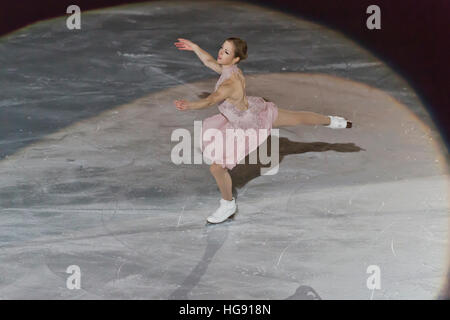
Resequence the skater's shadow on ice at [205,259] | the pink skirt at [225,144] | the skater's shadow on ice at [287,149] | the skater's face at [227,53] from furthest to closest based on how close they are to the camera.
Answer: the skater's shadow on ice at [287,149]
the pink skirt at [225,144]
the skater's face at [227,53]
the skater's shadow on ice at [205,259]

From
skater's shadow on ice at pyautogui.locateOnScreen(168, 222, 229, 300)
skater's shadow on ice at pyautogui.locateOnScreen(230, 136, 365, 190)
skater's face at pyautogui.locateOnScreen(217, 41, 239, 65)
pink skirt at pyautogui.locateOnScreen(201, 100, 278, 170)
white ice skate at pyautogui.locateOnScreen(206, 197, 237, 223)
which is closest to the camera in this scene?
skater's shadow on ice at pyautogui.locateOnScreen(168, 222, 229, 300)

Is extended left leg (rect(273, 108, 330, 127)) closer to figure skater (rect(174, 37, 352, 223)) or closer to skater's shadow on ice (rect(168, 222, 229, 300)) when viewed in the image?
figure skater (rect(174, 37, 352, 223))

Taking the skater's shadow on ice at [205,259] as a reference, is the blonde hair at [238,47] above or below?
above

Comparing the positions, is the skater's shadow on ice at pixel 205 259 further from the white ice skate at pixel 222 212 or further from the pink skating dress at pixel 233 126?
the pink skating dress at pixel 233 126

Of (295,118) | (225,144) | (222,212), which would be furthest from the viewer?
(295,118)

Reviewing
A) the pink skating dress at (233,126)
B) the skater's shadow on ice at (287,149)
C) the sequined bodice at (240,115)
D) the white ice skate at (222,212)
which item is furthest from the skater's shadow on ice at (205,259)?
the skater's shadow on ice at (287,149)

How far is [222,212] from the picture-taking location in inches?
215

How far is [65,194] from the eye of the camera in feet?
19.2

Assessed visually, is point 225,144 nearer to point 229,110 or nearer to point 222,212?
point 229,110

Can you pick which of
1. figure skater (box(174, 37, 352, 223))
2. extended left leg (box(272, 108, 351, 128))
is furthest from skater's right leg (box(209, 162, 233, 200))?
extended left leg (box(272, 108, 351, 128))

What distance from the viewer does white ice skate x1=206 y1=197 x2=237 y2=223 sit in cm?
545

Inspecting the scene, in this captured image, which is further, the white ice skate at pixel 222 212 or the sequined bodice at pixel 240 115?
the white ice skate at pixel 222 212

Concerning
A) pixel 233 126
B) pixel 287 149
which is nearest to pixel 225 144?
pixel 233 126

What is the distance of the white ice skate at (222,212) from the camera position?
545 centimetres
